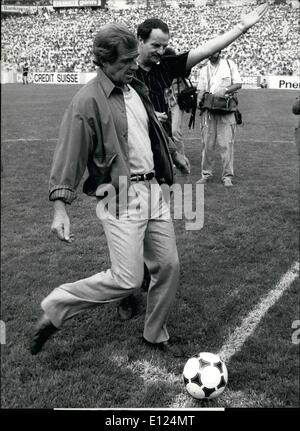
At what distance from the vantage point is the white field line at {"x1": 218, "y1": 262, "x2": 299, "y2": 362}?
12.0ft

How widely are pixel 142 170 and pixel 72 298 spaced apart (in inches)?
36.1

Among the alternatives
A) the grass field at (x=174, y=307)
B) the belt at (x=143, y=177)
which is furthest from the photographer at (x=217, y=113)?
the belt at (x=143, y=177)

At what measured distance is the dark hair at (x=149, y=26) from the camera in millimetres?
3266

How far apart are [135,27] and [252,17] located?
98 cm

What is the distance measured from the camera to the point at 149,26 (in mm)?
3289

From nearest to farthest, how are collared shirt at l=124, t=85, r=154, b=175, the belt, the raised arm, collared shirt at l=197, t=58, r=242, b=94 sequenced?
the raised arm, collared shirt at l=124, t=85, r=154, b=175, the belt, collared shirt at l=197, t=58, r=242, b=94

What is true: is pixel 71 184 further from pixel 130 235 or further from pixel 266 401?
pixel 266 401

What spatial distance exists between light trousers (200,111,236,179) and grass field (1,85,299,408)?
394 mm

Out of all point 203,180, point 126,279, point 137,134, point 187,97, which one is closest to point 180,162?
point 137,134

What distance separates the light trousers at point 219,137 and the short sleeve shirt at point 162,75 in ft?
13.8

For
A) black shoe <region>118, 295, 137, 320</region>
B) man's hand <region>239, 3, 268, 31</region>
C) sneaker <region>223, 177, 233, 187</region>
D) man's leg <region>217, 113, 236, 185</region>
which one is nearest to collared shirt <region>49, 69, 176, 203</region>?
man's hand <region>239, 3, 268, 31</region>

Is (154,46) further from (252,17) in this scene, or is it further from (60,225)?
(60,225)

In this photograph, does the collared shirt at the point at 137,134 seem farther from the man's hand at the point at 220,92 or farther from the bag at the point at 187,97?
the man's hand at the point at 220,92

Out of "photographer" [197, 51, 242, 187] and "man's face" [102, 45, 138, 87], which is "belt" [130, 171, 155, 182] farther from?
"photographer" [197, 51, 242, 187]
